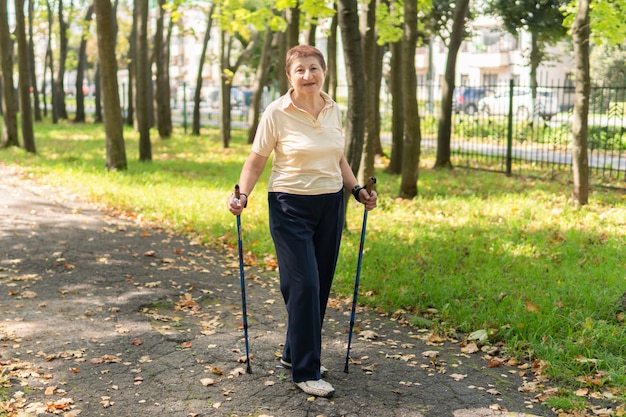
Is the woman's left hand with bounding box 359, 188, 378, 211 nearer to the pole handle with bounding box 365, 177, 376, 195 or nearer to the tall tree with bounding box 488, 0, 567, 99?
the pole handle with bounding box 365, 177, 376, 195

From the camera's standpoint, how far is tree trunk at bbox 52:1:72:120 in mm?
36750

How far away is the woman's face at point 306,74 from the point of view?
5105 millimetres

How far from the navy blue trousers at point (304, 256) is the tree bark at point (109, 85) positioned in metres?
11.9

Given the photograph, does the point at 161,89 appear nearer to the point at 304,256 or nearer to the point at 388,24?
the point at 388,24

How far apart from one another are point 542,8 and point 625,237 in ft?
64.9

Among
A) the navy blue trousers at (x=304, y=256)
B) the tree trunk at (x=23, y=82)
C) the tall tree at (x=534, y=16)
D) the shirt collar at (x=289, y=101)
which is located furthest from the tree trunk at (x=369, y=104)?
the tall tree at (x=534, y=16)

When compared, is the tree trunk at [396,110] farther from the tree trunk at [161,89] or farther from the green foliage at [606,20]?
the tree trunk at [161,89]

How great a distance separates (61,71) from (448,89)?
83.3 ft

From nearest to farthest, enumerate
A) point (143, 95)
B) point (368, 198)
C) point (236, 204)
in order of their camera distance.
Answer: point (236, 204) < point (368, 198) < point (143, 95)

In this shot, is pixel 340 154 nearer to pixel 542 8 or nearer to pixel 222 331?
pixel 222 331

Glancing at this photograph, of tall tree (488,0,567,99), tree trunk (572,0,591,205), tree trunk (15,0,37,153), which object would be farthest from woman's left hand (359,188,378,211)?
tall tree (488,0,567,99)

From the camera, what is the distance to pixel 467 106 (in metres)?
20.9

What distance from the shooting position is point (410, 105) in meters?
12.9

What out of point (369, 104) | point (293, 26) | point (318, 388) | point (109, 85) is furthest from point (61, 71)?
point (318, 388)
